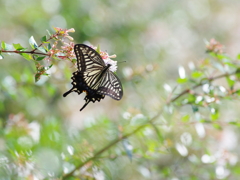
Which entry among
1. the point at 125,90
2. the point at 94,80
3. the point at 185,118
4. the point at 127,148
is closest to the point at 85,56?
the point at 94,80

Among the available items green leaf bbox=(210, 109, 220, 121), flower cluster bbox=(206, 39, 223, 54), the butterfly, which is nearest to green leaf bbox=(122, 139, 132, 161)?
the butterfly

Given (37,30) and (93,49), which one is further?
(37,30)

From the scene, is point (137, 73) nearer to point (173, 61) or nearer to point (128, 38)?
point (128, 38)

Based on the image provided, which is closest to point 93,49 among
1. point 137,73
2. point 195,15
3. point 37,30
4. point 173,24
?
point 137,73

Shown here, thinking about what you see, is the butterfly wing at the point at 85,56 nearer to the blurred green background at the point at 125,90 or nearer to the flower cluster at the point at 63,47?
the flower cluster at the point at 63,47

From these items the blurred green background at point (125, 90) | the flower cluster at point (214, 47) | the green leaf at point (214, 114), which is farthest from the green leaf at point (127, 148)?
the flower cluster at point (214, 47)
